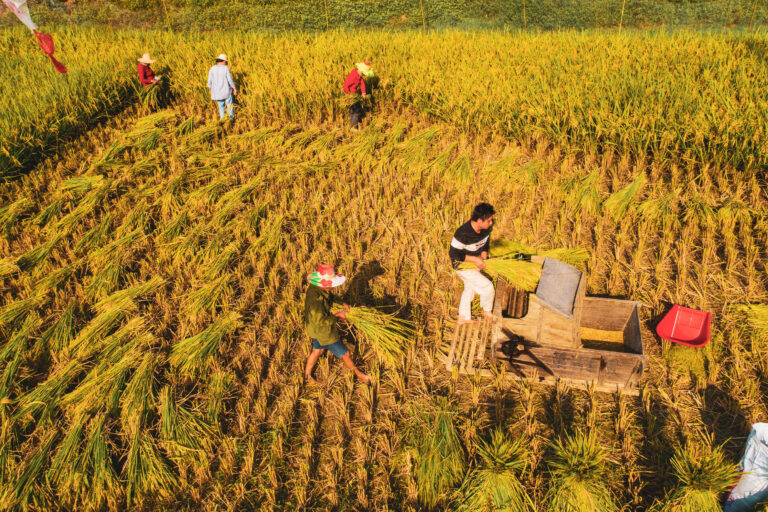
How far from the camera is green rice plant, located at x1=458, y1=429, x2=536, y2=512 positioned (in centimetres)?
207

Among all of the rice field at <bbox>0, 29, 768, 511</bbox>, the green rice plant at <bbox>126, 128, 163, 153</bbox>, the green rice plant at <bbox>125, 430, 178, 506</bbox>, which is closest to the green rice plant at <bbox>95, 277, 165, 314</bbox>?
the rice field at <bbox>0, 29, 768, 511</bbox>

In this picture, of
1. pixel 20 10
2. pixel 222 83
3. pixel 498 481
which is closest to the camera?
pixel 498 481

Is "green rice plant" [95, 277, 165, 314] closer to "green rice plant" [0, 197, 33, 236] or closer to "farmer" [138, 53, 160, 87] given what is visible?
"green rice plant" [0, 197, 33, 236]

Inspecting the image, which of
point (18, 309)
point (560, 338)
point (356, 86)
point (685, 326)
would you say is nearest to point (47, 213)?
point (18, 309)

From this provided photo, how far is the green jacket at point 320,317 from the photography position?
2773 millimetres

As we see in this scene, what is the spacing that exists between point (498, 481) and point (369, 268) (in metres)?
2.17

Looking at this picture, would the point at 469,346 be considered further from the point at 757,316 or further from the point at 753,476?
the point at 757,316

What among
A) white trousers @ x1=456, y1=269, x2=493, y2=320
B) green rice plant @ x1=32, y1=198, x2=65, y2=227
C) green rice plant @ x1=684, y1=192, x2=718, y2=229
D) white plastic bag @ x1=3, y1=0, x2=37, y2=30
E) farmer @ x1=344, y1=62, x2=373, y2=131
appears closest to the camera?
white trousers @ x1=456, y1=269, x2=493, y2=320

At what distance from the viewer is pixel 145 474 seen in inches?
92.4

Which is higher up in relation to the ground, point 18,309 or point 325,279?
point 325,279

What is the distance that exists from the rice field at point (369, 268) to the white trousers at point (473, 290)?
0.19 meters

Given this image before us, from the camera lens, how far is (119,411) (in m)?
2.65

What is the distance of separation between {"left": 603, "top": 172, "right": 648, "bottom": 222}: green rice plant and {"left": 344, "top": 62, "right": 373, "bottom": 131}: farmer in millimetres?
3575

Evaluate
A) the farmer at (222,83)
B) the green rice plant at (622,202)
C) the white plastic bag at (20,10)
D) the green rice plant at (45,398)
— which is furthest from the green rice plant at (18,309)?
the green rice plant at (622,202)
